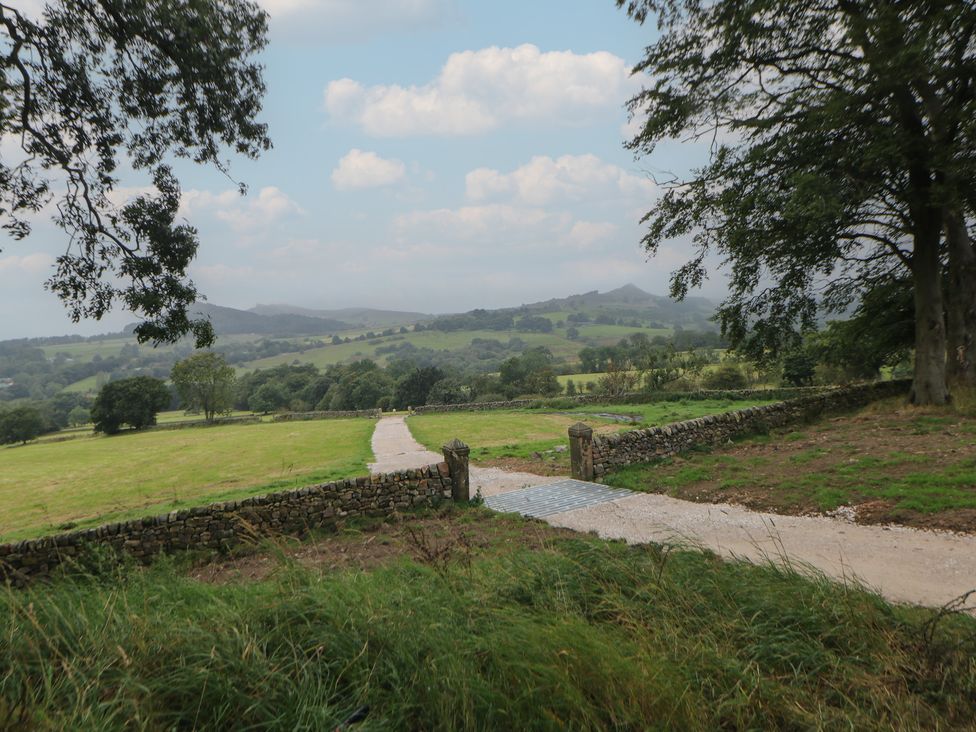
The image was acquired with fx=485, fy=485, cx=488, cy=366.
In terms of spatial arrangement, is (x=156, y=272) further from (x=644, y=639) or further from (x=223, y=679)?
(x=644, y=639)

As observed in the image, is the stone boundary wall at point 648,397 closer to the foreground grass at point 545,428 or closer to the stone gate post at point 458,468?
the foreground grass at point 545,428

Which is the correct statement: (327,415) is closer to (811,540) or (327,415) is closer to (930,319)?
(930,319)

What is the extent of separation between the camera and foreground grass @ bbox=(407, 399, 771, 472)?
19094 mm

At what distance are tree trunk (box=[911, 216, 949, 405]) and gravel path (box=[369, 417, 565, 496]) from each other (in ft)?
38.8

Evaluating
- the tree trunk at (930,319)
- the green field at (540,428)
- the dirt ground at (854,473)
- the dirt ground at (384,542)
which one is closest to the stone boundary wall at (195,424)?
the green field at (540,428)

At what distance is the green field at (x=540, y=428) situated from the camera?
20125 millimetres

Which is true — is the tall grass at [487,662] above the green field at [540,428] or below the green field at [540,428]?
above

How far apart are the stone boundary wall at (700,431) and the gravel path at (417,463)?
4.92 ft

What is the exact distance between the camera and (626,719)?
2348 millimetres

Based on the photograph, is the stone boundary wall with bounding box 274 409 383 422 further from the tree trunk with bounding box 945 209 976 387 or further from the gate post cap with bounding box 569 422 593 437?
the tree trunk with bounding box 945 209 976 387

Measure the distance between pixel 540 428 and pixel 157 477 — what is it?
19461 millimetres

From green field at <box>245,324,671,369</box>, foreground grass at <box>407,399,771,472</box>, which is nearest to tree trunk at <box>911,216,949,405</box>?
foreground grass at <box>407,399,771,472</box>

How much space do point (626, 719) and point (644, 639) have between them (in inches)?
28.6

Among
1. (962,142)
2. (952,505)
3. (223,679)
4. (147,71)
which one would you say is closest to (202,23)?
(147,71)
